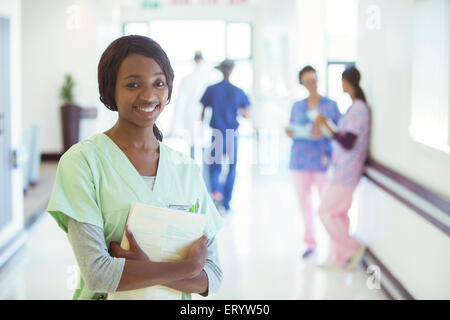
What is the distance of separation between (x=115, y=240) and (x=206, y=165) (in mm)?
3194

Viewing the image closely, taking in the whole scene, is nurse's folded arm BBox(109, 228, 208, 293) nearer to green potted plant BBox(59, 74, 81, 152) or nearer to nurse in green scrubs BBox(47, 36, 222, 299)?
nurse in green scrubs BBox(47, 36, 222, 299)

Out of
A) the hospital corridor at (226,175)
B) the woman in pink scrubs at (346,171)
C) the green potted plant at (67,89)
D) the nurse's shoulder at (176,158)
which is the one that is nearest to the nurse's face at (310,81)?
the hospital corridor at (226,175)

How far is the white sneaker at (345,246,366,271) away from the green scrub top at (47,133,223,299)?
2.06 metres

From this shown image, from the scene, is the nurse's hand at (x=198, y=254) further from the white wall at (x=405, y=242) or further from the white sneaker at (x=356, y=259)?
the white sneaker at (x=356, y=259)

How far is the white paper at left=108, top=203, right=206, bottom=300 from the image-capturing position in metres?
0.84

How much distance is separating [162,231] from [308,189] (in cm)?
228

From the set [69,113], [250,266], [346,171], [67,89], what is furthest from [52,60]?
[346,171]

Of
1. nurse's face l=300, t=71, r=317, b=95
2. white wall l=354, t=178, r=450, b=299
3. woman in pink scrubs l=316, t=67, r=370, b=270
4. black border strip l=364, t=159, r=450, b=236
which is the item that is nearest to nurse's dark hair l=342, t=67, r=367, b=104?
woman in pink scrubs l=316, t=67, r=370, b=270

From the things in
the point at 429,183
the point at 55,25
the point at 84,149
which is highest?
the point at 55,25

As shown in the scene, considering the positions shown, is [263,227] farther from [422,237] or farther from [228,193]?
[422,237]

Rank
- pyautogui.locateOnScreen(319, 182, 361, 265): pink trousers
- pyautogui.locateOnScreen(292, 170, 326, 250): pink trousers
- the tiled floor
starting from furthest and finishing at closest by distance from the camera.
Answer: pyautogui.locateOnScreen(292, 170, 326, 250): pink trousers, pyautogui.locateOnScreen(319, 182, 361, 265): pink trousers, the tiled floor

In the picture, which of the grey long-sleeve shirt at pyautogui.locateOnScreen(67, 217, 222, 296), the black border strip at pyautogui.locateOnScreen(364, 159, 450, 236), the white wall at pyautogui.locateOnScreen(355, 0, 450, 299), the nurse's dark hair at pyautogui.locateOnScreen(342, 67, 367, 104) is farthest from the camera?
the nurse's dark hair at pyautogui.locateOnScreen(342, 67, 367, 104)

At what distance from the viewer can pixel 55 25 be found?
240 inches

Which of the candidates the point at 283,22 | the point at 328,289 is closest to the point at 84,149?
the point at 328,289
